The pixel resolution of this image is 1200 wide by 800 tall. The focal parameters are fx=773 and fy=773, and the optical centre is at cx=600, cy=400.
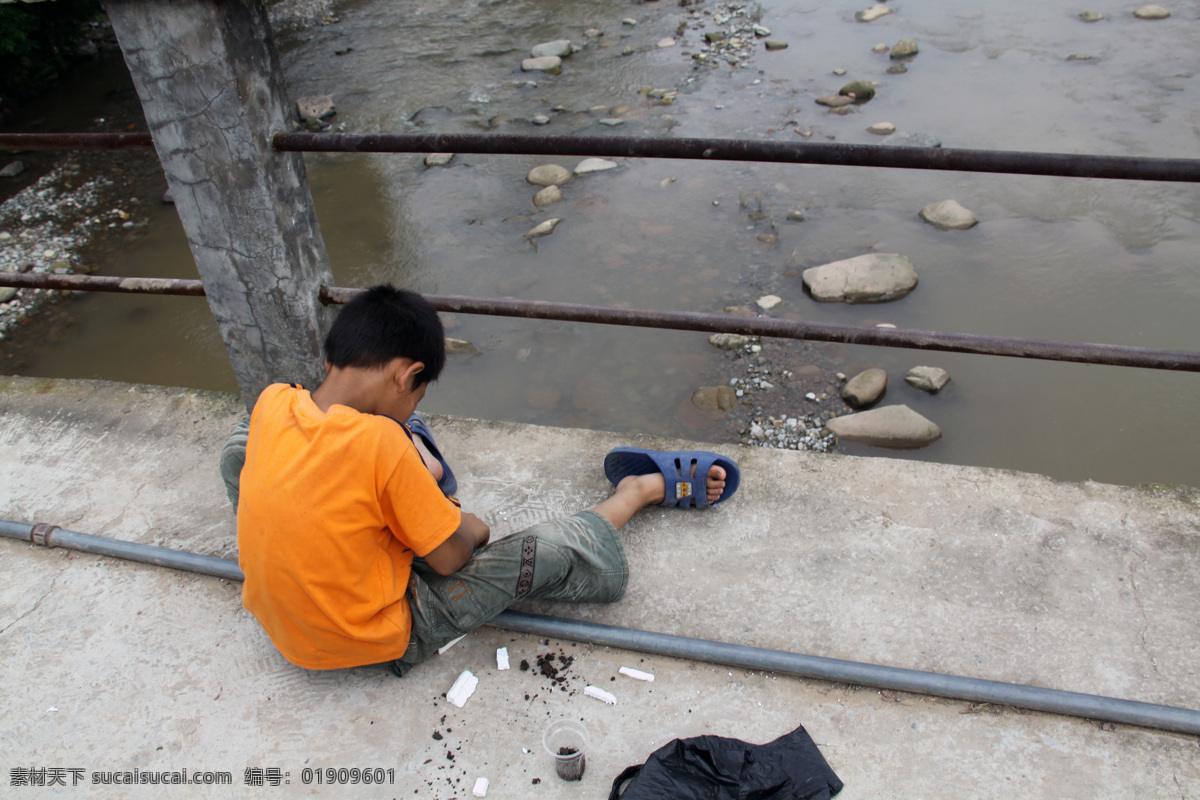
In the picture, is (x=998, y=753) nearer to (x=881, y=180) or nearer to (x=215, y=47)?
(x=215, y=47)

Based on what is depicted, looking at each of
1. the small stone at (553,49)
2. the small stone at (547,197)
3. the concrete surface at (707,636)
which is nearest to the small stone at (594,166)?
the small stone at (547,197)

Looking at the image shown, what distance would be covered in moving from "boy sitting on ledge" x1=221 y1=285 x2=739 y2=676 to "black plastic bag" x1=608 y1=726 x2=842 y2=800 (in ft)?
1.33

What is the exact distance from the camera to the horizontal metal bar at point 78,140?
75.4 inches

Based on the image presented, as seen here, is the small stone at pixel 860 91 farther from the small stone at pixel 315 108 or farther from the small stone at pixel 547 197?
the small stone at pixel 315 108

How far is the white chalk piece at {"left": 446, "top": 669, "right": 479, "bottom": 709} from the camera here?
1581 mm

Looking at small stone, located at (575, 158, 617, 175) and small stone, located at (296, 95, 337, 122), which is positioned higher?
small stone, located at (296, 95, 337, 122)

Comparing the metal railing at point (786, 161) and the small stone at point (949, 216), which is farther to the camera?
the small stone at point (949, 216)

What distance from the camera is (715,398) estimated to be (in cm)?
387

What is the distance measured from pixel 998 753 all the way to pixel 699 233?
4012mm

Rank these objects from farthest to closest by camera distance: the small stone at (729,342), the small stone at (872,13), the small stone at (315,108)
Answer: the small stone at (872,13), the small stone at (315,108), the small stone at (729,342)

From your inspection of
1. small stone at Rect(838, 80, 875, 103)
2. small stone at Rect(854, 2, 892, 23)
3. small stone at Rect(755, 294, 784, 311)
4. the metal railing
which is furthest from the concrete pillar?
small stone at Rect(854, 2, 892, 23)

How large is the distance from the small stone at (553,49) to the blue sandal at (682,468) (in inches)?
263

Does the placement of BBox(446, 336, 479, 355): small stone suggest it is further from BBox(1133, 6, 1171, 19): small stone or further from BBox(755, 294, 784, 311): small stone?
BBox(1133, 6, 1171, 19): small stone

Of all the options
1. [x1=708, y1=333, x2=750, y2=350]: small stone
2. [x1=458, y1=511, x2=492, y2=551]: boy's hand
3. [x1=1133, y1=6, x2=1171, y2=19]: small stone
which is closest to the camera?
[x1=458, y1=511, x2=492, y2=551]: boy's hand
